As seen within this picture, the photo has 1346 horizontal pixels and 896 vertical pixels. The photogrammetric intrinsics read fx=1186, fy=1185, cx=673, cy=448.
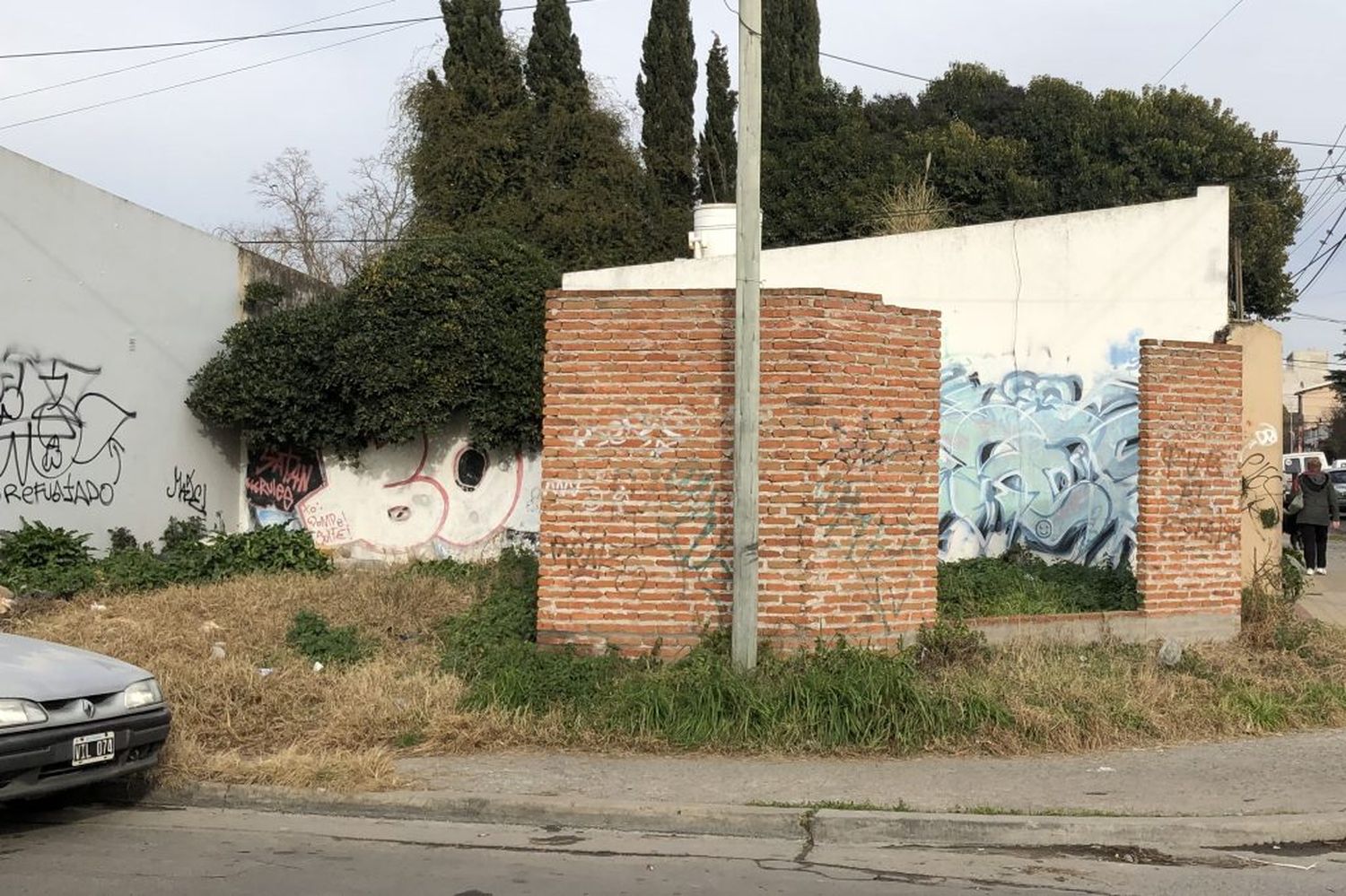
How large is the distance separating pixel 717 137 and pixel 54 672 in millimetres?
28446

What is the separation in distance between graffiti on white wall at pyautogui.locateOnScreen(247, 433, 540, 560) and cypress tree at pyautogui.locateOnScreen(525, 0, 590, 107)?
15950 millimetres

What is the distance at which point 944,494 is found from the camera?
14031 mm

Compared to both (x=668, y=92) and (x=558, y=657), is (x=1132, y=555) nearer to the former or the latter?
(x=558, y=657)

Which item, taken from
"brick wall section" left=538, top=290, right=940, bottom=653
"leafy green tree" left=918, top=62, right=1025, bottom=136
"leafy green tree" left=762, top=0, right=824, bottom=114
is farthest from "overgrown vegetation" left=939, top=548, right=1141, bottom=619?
"leafy green tree" left=918, top=62, right=1025, bottom=136

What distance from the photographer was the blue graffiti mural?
45.7 ft

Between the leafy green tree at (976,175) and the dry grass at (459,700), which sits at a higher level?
the leafy green tree at (976,175)

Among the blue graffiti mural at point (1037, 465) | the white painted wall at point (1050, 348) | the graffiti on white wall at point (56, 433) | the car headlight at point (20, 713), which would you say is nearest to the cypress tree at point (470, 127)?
the graffiti on white wall at point (56, 433)

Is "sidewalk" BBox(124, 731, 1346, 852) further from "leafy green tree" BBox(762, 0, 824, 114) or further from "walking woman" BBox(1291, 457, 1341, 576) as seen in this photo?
"leafy green tree" BBox(762, 0, 824, 114)

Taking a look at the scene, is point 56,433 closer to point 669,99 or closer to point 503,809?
point 503,809

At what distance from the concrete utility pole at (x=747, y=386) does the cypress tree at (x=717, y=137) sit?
24454 mm

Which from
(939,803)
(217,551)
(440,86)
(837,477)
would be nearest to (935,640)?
(837,477)

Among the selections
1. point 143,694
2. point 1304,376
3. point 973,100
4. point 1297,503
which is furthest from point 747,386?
point 1304,376

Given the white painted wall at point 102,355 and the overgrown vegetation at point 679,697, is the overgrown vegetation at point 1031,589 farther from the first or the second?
the white painted wall at point 102,355

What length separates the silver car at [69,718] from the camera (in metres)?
5.84
